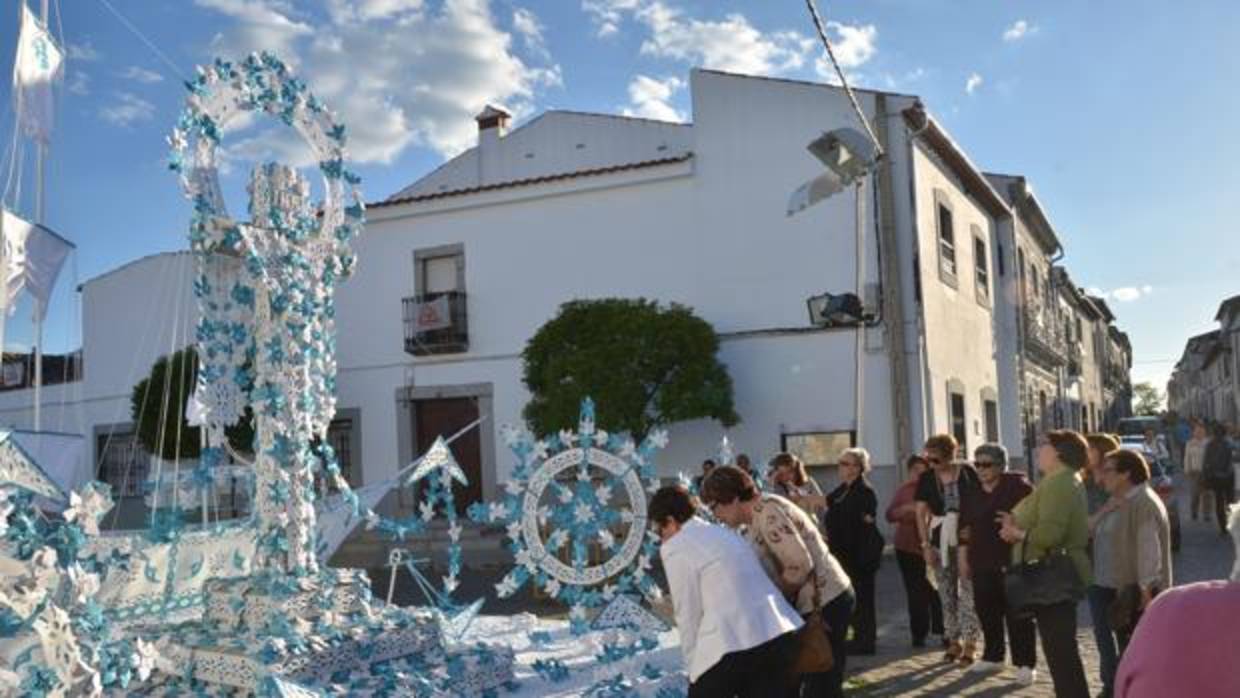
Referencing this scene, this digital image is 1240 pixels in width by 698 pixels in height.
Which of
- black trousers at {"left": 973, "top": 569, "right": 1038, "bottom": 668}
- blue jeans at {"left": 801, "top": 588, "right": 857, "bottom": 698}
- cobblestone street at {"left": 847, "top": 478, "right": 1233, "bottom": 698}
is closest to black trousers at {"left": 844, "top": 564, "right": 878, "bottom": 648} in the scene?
cobblestone street at {"left": 847, "top": 478, "right": 1233, "bottom": 698}

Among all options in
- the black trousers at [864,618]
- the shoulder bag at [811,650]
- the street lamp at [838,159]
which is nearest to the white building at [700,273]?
the street lamp at [838,159]

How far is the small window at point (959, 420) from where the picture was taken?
56.3ft

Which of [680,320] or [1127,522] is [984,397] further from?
[1127,522]

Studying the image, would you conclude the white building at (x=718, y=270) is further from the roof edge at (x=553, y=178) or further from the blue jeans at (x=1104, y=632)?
the blue jeans at (x=1104, y=632)

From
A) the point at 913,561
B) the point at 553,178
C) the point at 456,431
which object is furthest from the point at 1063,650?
the point at 456,431

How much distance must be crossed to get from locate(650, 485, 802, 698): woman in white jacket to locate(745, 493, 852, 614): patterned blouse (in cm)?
41

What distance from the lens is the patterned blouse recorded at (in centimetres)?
443

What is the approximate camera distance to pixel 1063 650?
5465mm

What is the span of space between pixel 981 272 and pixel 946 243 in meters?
3.47

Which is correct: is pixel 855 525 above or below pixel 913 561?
above

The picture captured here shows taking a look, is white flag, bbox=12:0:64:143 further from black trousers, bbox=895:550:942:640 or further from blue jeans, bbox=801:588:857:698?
black trousers, bbox=895:550:942:640

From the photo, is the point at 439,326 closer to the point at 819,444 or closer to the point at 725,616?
the point at 819,444

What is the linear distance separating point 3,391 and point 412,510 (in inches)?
462

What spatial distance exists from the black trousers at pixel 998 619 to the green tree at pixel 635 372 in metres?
7.99
